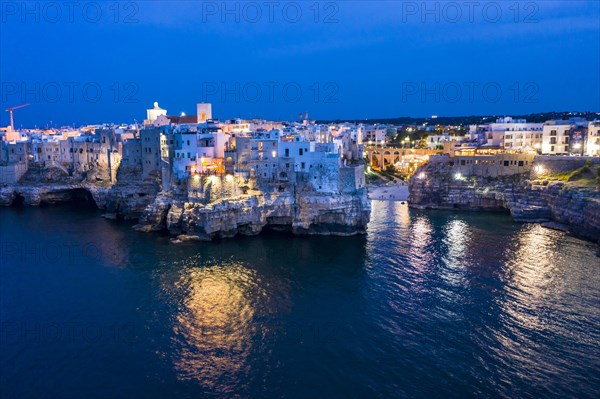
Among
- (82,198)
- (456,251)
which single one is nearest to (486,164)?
(456,251)

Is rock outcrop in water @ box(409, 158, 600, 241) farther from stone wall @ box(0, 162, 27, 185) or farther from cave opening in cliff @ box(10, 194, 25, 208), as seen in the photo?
stone wall @ box(0, 162, 27, 185)

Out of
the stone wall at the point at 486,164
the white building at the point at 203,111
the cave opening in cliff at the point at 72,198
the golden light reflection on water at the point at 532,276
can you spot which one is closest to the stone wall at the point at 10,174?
the cave opening in cliff at the point at 72,198

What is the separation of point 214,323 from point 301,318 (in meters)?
4.57

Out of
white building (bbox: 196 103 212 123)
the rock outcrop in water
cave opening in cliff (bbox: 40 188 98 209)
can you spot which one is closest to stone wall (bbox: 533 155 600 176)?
the rock outcrop in water

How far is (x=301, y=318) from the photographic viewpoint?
24.2 meters

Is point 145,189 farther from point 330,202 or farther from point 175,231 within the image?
point 330,202

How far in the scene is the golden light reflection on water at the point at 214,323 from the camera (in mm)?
19422

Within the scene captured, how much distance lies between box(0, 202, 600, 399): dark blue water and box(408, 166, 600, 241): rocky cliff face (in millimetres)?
3581

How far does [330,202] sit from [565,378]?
2394 centimetres

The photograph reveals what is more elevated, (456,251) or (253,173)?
(253,173)

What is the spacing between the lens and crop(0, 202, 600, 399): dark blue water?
725 inches

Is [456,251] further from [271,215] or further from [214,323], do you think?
[214,323]

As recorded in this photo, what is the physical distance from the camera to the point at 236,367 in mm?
19484

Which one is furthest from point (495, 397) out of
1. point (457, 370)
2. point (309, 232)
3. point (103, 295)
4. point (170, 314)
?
point (309, 232)
